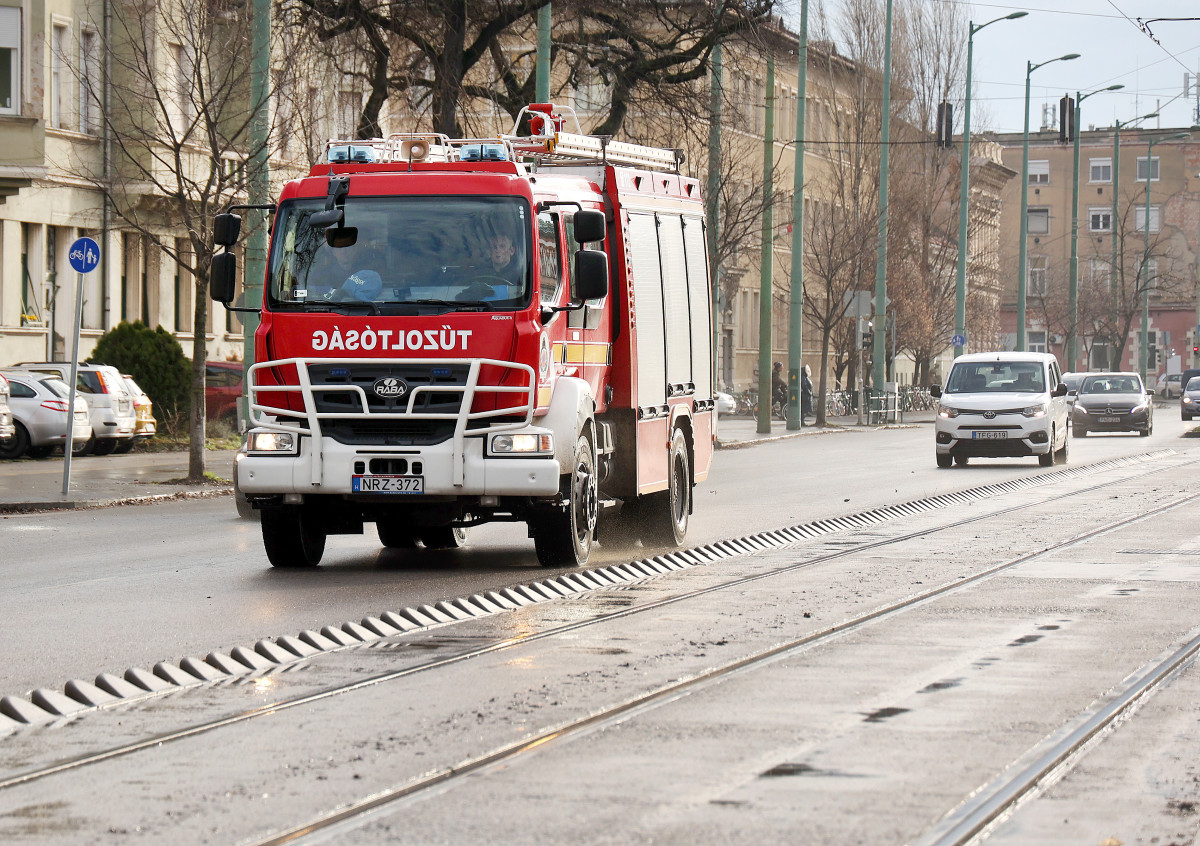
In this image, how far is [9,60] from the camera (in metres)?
37.7

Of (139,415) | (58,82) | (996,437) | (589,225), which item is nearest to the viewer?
(589,225)

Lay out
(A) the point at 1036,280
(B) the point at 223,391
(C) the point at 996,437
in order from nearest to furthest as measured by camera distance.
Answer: (C) the point at 996,437 < (B) the point at 223,391 < (A) the point at 1036,280

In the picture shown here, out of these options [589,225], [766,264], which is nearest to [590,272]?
[589,225]

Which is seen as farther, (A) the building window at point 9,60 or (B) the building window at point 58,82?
(B) the building window at point 58,82

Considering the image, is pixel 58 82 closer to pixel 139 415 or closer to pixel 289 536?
pixel 139 415

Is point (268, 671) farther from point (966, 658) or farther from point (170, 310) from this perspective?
point (170, 310)

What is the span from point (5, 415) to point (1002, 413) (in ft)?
48.3

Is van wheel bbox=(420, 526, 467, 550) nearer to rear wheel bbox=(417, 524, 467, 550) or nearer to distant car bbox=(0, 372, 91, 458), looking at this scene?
rear wheel bbox=(417, 524, 467, 550)

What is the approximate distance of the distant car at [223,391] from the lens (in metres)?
39.2

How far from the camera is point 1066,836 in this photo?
6.00m

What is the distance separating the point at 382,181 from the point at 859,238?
4364 cm

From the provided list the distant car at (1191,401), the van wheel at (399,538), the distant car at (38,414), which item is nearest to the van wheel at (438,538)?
the van wheel at (399,538)

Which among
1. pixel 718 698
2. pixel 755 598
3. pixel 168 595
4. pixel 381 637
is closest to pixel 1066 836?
pixel 718 698

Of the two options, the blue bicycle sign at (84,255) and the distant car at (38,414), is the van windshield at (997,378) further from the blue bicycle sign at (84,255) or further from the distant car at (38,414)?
the blue bicycle sign at (84,255)
